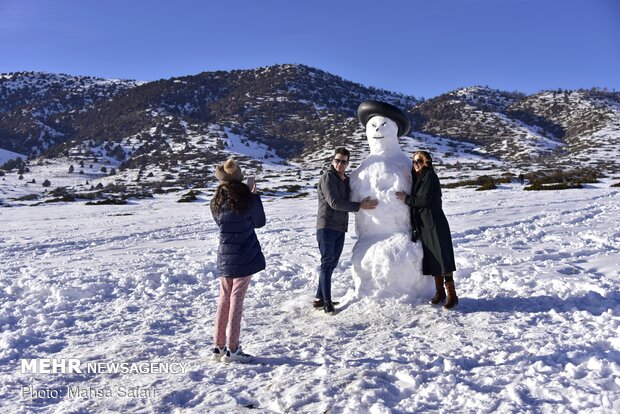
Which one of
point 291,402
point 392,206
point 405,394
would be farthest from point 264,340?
point 392,206

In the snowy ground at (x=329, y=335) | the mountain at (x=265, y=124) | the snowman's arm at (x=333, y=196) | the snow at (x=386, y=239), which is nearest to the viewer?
the snowy ground at (x=329, y=335)

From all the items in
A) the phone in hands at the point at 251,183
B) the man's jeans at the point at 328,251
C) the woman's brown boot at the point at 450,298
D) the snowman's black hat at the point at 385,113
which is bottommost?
the woman's brown boot at the point at 450,298

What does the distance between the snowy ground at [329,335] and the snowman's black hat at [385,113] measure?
6.90 feet

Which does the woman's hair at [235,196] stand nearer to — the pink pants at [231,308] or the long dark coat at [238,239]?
the long dark coat at [238,239]

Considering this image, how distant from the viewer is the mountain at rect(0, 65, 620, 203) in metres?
83.5

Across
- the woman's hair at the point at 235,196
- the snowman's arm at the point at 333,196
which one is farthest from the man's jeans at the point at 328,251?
the woman's hair at the point at 235,196

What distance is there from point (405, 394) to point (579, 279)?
11.9 ft

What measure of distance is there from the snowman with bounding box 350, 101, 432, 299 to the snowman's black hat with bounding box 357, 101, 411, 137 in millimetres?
29

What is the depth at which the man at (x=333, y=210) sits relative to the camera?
4.56 m

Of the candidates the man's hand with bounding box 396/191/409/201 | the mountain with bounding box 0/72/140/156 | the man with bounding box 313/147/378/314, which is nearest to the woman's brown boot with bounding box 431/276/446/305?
the man's hand with bounding box 396/191/409/201

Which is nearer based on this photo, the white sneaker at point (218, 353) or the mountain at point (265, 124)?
the white sneaker at point (218, 353)

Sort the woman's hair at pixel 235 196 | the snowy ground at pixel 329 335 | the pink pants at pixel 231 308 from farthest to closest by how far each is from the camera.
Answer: the pink pants at pixel 231 308, the woman's hair at pixel 235 196, the snowy ground at pixel 329 335

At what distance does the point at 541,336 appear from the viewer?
384 cm

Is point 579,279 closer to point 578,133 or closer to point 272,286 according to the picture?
point 272,286
